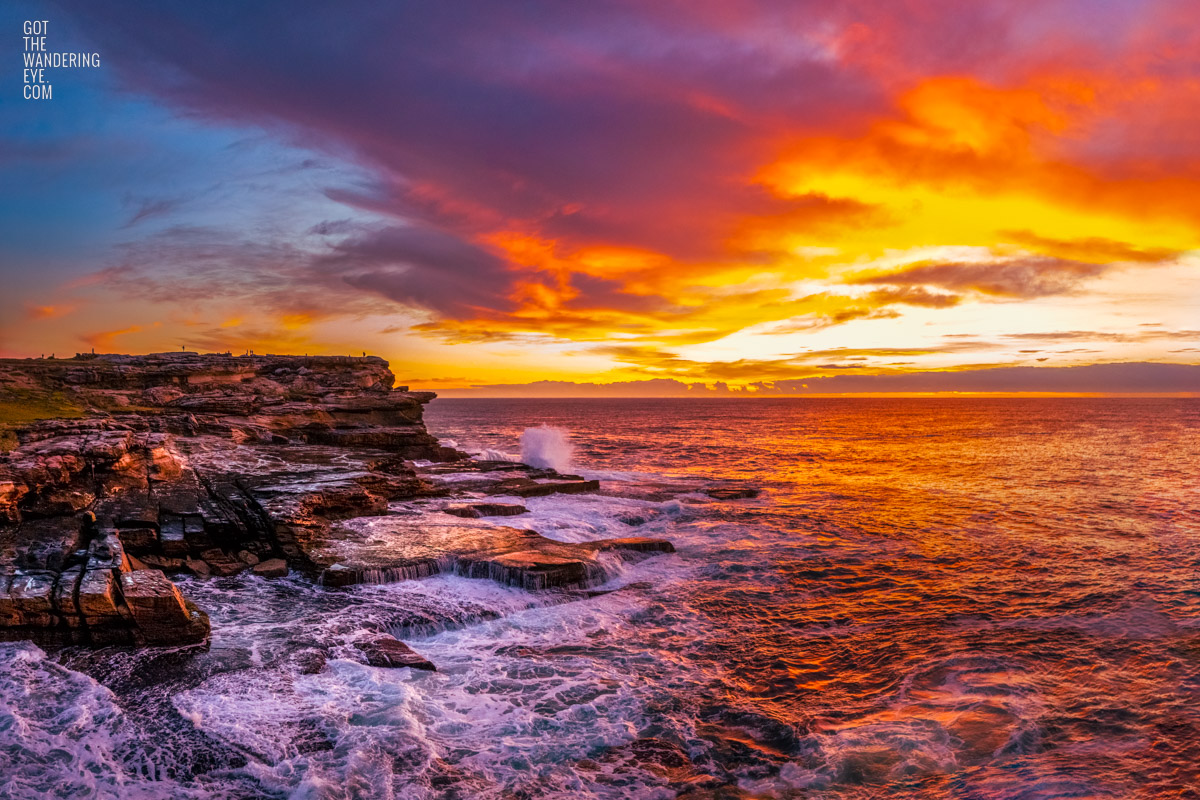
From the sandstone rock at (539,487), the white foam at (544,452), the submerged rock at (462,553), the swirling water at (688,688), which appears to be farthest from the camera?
the white foam at (544,452)

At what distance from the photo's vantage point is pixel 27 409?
25.7m

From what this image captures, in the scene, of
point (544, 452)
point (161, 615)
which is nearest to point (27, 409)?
point (161, 615)

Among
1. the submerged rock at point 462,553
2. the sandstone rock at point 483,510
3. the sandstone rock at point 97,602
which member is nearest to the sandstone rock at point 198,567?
the submerged rock at point 462,553

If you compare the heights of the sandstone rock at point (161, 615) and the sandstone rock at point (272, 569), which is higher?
the sandstone rock at point (161, 615)

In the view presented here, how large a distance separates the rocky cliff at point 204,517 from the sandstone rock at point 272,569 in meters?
0.06

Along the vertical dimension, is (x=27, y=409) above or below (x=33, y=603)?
above

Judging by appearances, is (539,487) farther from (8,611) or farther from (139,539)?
(8,611)

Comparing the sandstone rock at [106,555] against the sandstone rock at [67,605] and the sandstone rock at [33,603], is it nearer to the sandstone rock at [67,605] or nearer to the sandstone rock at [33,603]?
the sandstone rock at [67,605]

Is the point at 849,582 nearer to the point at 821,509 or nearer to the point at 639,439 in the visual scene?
the point at 821,509

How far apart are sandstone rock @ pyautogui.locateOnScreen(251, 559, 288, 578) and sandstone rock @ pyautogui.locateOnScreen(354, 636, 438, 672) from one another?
586cm

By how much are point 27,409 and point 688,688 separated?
97.1ft

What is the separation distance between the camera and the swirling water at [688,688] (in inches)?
348

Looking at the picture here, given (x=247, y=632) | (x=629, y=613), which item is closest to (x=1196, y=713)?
(x=629, y=613)

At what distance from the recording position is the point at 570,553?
18.8 metres
